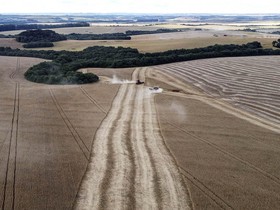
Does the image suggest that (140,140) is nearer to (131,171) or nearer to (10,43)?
(131,171)

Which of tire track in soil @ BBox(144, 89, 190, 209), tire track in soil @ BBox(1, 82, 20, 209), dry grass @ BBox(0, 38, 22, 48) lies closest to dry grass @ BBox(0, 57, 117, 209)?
tire track in soil @ BBox(1, 82, 20, 209)

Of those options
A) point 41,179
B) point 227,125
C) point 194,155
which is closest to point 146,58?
point 227,125

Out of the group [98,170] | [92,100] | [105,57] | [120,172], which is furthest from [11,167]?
[105,57]

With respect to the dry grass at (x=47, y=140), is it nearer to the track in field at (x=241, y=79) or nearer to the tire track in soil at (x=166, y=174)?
the tire track in soil at (x=166, y=174)

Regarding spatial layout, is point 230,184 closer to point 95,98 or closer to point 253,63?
point 95,98

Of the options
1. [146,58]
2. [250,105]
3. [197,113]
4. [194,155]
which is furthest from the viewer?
[146,58]

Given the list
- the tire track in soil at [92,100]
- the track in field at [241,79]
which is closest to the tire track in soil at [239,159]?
the track in field at [241,79]
